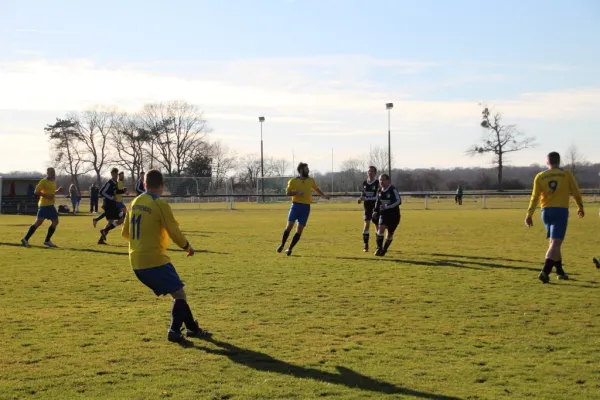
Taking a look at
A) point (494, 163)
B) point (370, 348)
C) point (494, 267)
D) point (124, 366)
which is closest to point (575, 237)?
point (494, 267)

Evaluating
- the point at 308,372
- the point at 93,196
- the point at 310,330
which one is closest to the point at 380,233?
the point at 310,330

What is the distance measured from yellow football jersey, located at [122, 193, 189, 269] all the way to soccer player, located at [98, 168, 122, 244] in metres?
11.7

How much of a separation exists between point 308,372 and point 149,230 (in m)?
2.26

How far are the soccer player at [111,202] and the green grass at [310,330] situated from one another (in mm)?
4044

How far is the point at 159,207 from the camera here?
23.4 feet

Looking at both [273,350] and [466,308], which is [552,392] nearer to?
[273,350]

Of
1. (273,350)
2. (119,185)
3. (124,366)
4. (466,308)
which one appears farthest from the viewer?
(119,185)

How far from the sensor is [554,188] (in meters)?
11.1

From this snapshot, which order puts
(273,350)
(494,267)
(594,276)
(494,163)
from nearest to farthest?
(273,350) < (594,276) < (494,267) < (494,163)

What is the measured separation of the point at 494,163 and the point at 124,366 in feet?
249

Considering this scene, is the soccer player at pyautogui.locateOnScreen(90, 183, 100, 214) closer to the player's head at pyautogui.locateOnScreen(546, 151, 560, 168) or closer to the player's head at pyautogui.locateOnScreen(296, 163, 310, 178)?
the player's head at pyautogui.locateOnScreen(296, 163, 310, 178)

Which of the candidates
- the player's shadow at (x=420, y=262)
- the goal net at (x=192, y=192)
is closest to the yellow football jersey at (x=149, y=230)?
the player's shadow at (x=420, y=262)

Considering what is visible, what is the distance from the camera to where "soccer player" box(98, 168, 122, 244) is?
1877 cm

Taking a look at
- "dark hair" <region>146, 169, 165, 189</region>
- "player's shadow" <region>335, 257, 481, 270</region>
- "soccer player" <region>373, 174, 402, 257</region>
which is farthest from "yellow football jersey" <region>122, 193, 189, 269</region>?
"soccer player" <region>373, 174, 402, 257</region>
